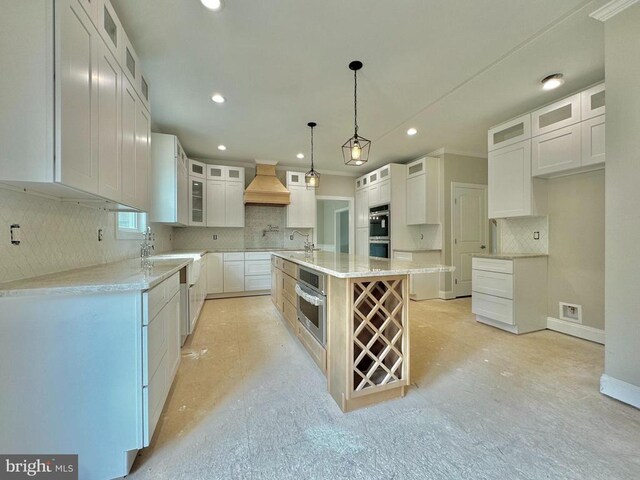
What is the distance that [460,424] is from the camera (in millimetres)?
1537

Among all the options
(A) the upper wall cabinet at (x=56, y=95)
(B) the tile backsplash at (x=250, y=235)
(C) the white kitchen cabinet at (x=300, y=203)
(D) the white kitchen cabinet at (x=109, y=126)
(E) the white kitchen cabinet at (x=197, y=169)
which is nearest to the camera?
(A) the upper wall cabinet at (x=56, y=95)

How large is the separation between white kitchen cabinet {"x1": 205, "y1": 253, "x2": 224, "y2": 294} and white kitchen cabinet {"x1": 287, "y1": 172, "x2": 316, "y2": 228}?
151 cm

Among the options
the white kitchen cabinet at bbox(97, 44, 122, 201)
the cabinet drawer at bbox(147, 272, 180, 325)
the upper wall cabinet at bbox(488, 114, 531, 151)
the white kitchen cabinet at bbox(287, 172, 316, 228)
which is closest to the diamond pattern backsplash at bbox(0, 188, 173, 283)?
the white kitchen cabinet at bbox(97, 44, 122, 201)

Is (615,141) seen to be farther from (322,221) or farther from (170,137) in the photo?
(322,221)

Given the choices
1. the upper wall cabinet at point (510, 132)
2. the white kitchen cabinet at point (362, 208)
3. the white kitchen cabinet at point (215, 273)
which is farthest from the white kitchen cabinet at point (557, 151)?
the white kitchen cabinet at point (215, 273)

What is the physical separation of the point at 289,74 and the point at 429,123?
2.09 metres

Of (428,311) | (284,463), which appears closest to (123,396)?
(284,463)

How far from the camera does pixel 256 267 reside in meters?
4.68

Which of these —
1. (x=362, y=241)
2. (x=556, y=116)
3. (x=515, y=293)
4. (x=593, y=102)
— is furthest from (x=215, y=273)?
(x=593, y=102)

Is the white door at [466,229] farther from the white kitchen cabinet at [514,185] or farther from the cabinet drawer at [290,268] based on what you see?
the cabinet drawer at [290,268]

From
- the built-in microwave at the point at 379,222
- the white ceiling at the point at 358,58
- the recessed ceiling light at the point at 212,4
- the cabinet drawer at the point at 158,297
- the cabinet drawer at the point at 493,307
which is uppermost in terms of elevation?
the white ceiling at the point at 358,58

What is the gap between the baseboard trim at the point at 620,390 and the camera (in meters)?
1.67

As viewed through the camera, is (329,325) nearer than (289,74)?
Yes

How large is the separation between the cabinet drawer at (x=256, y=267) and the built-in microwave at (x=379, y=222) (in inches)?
87.0
